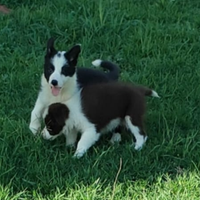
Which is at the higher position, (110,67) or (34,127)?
(34,127)

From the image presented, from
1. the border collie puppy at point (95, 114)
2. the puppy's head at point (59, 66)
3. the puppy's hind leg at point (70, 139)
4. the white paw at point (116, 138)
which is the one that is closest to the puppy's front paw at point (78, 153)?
the border collie puppy at point (95, 114)

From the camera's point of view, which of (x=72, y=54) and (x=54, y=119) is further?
(x=72, y=54)

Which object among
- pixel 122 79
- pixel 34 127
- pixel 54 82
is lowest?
pixel 122 79

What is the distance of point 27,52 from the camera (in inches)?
292

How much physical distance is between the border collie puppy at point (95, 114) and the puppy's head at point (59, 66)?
161mm

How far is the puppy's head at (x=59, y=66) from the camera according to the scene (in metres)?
5.52

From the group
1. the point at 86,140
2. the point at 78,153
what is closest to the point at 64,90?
the point at 86,140

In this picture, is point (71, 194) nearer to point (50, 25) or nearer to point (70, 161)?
point (70, 161)

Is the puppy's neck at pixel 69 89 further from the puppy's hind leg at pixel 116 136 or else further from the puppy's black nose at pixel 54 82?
the puppy's hind leg at pixel 116 136

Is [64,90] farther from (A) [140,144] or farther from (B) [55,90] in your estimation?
(A) [140,144]

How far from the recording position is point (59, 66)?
5.55 m

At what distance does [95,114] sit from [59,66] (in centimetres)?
49

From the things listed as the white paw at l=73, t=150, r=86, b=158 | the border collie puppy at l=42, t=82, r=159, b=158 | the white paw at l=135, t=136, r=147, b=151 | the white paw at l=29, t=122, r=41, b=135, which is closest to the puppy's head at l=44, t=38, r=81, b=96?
the border collie puppy at l=42, t=82, r=159, b=158

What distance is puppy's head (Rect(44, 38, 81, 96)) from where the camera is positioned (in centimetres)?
552
